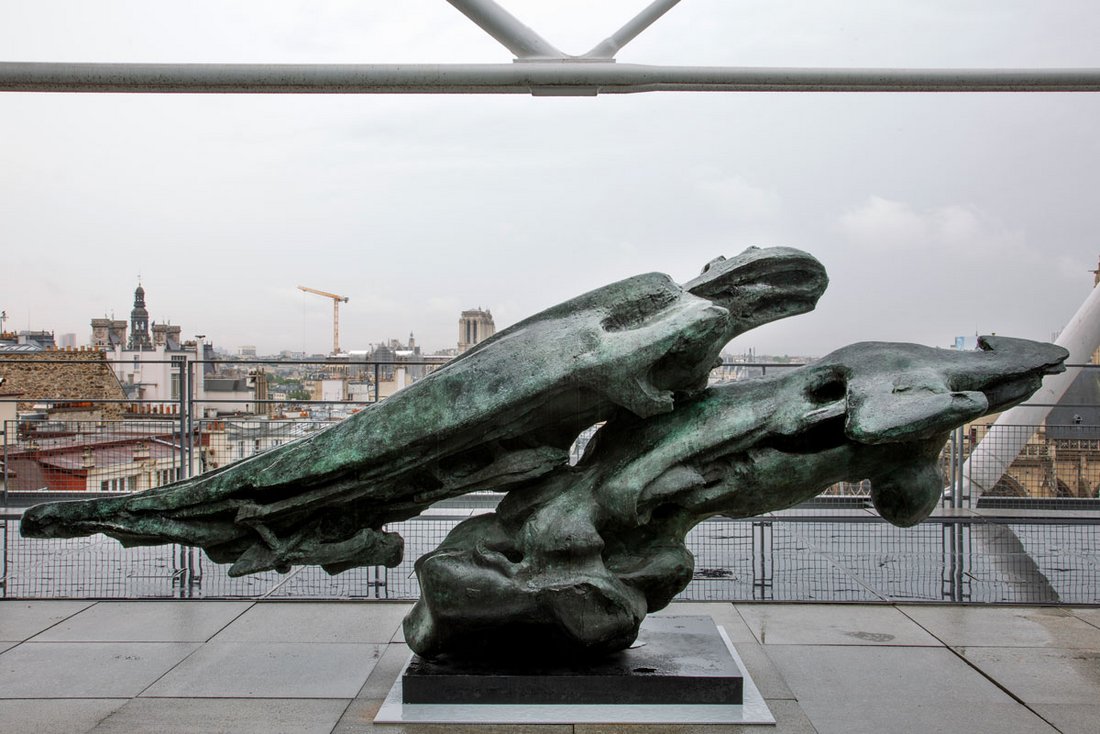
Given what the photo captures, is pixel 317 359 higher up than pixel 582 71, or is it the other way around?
pixel 582 71

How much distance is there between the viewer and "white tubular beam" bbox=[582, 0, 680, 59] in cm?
431

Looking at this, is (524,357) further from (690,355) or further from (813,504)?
(813,504)

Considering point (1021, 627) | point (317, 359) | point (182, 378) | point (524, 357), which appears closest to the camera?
point (524, 357)

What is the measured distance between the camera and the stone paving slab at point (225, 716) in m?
3.74

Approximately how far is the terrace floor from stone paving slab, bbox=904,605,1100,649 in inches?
0.6

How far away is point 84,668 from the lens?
454 cm

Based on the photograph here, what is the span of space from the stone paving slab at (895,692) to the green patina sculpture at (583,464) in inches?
29.4

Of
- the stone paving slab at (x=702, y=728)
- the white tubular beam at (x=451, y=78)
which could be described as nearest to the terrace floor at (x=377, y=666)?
the stone paving slab at (x=702, y=728)

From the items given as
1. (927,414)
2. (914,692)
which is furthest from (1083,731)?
(927,414)

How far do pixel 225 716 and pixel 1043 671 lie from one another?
11.7 ft

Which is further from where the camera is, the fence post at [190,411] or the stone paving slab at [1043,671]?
the fence post at [190,411]

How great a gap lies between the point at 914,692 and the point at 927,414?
135cm

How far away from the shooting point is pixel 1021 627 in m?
5.24

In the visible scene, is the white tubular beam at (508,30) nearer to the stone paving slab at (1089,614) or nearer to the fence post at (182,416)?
the fence post at (182,416)
